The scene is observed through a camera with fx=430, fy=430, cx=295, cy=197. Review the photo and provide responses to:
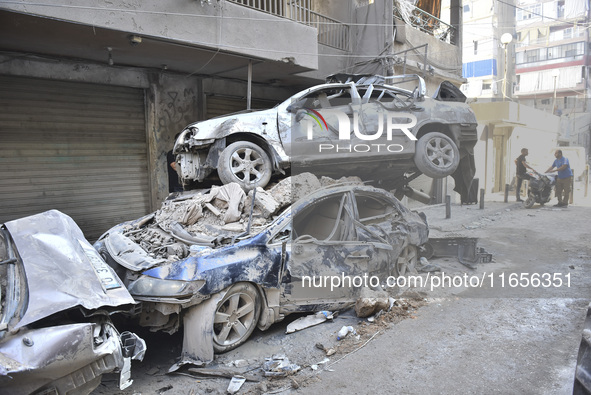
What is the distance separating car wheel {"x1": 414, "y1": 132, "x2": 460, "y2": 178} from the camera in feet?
21.8

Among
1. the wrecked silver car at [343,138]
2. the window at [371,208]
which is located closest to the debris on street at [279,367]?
the window at [371,208]

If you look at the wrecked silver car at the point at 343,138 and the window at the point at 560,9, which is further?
the window at the point at 560,9

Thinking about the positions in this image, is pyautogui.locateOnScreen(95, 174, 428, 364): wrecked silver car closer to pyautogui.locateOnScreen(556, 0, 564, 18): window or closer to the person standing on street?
the person standing on street

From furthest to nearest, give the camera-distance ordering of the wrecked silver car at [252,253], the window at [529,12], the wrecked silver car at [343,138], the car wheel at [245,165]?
the window at [529,12], the wrecked silver car at [343,138], the car wheel at [245,165], the wrecked silver car at [252,253]

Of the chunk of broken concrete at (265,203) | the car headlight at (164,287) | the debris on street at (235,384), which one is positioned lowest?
the debris on street at (235,384)

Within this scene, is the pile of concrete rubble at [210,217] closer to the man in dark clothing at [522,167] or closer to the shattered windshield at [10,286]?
the shattered windshield at [10,286]

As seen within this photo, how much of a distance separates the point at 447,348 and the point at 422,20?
1134 centimetres

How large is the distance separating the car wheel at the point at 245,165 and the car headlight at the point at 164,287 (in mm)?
2450

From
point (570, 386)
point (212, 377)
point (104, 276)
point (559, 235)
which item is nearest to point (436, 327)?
point (570, 386)

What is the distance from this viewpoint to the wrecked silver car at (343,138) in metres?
6.48

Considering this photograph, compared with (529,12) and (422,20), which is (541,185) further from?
(529,12)

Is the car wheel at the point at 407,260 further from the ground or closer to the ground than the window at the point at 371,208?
closer to the ground

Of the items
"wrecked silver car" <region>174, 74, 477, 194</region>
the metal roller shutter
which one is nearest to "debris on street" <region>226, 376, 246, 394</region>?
"wrecked silver car" <region>174, 74, 477, 194</region>

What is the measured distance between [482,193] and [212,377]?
544 centimetres
